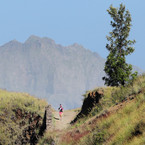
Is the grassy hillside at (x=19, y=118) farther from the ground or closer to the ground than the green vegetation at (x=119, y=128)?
farther from the ground

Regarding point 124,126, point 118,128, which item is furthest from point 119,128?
point 124,126

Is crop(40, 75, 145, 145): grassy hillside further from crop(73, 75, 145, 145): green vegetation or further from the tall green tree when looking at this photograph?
the tall green tree

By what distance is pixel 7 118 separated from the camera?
31188mm

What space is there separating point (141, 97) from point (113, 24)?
1148 inches

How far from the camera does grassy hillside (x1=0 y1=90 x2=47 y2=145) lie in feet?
96.2

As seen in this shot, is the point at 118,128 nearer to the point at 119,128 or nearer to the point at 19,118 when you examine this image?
the point at 119,128

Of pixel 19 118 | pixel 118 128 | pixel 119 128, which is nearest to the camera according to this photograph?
pixel 119 128

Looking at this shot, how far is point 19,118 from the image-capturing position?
104ft

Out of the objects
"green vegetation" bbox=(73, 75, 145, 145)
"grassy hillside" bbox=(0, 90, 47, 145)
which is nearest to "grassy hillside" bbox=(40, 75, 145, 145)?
"green vegetation" bbox=(73, 75, 145, 145)

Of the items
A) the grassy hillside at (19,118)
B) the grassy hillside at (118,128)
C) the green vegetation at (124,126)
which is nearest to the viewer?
the green vegetation at (124,126)

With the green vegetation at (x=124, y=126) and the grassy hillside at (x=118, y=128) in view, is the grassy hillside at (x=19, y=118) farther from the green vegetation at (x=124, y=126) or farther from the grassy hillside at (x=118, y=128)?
the green vegetation at (x=124, y=126)

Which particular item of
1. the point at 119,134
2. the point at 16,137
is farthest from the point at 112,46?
the point at 119,134

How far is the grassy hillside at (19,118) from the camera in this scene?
29328mm

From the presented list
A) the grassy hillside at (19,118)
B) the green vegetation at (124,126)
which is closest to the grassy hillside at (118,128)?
the green vegetation at (124,126)
